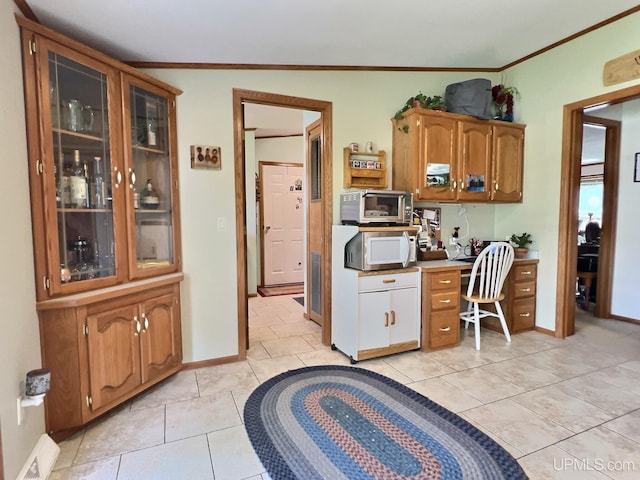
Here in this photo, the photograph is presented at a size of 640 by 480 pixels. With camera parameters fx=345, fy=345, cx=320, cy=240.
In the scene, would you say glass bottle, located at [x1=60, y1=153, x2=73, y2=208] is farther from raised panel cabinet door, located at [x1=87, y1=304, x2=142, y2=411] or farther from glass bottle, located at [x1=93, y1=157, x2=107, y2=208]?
raised panel cabinet door, located at [x1=87, y1=304, x2=142, y2=411]

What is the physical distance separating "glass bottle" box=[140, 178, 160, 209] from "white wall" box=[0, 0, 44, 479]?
0.75 m

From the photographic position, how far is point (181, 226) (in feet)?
8.81

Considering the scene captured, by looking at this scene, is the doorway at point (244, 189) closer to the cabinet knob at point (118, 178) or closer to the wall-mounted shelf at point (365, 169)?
the wall-mounted shelf at point (365, 169)

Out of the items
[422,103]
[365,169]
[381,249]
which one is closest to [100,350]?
[381,249]

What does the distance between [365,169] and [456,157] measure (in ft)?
2.98

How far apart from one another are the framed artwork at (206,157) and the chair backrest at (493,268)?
7.69 feet

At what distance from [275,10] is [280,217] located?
155 inches

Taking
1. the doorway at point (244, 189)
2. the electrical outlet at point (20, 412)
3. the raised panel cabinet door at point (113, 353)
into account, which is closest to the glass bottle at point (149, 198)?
the doorway at point (244, 189)

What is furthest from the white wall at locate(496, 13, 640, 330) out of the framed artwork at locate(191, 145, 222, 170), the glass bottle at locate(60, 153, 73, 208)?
the glass bottle at locate(60, 153, 73, 208)

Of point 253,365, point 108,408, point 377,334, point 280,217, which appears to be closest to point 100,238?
point 108,408

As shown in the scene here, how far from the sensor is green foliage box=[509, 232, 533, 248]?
3.61 metres

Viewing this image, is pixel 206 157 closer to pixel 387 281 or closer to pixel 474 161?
pixel 387 281

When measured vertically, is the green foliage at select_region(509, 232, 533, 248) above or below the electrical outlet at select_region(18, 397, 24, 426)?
above

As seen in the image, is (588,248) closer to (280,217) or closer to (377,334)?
(377,334)
